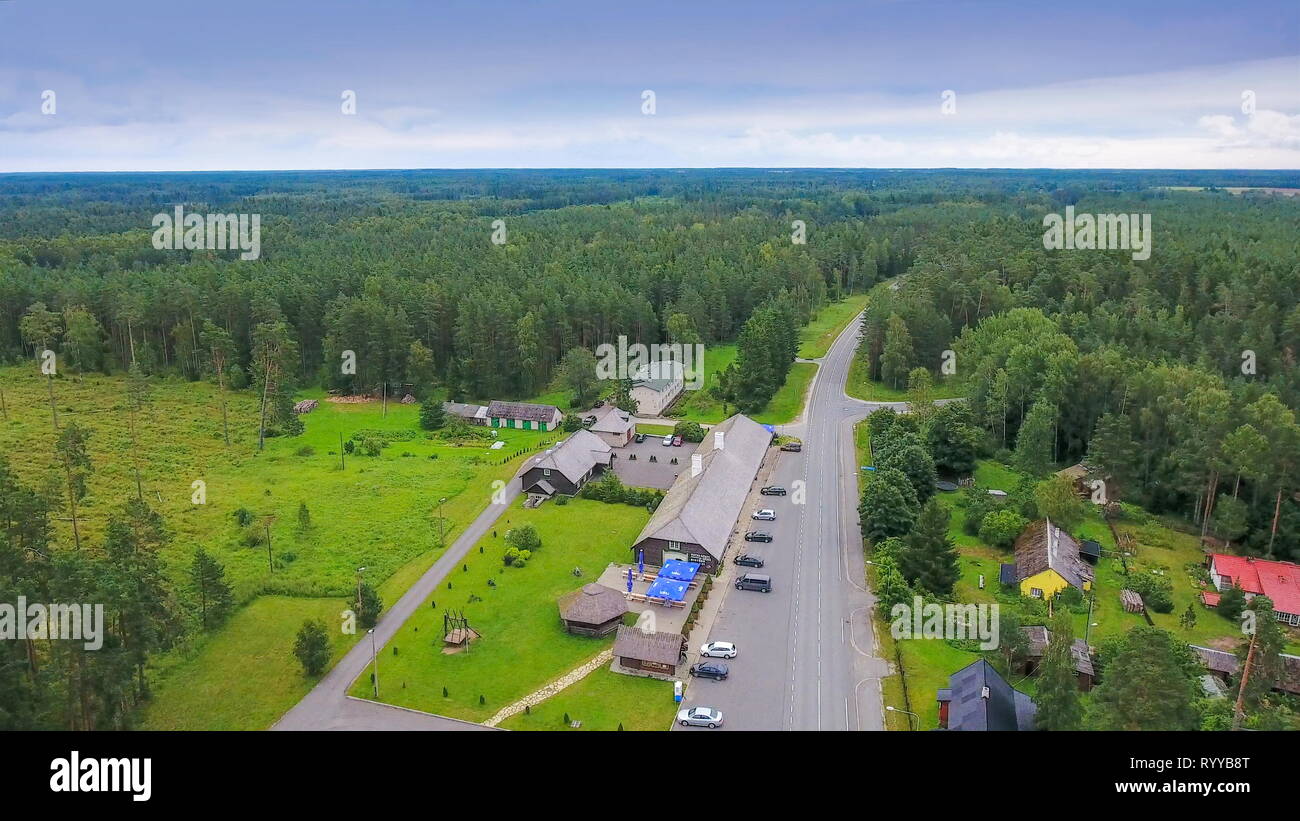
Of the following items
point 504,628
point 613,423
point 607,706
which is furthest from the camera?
point 613,423

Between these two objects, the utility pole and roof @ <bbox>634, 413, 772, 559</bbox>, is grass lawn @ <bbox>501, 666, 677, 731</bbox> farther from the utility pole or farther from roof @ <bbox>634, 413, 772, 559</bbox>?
the utility pole

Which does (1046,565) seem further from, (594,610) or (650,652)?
(594,610)

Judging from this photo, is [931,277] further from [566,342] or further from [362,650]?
[362,650]

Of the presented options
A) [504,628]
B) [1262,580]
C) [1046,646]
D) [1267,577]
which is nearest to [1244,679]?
[1046,646]

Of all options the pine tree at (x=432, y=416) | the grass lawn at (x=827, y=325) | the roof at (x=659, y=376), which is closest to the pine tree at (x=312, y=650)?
the pine tree at (x=432, y=416)
